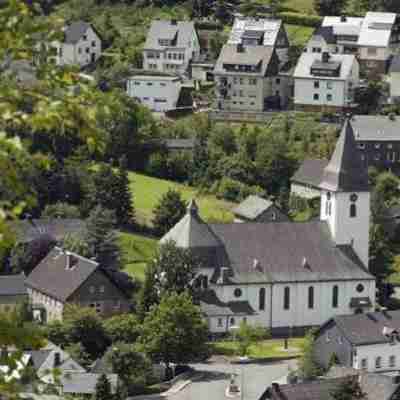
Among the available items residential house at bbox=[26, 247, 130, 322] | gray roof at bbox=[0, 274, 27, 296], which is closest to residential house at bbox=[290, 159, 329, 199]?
residential house at bbox=[26, 247, 130, 322]

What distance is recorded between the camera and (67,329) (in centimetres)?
4231

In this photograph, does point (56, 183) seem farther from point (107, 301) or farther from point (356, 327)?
point (356, 327)

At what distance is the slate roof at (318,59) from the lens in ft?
238

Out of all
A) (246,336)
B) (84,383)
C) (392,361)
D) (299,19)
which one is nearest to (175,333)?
(246,336)

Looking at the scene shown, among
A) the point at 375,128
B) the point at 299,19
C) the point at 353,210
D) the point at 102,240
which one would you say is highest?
the point at 299,19

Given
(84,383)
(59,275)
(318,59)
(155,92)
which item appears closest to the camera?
(84,383)

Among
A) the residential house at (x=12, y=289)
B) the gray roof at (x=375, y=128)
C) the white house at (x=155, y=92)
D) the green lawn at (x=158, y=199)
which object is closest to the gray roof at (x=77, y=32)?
the white house at (x=155, y=92)

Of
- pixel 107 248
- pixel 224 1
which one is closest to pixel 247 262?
pixel 107 248

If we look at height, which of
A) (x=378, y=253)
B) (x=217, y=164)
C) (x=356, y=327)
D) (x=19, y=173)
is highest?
(x=217, y=164)

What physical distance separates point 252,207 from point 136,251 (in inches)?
226

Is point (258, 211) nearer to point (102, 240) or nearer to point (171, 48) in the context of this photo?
point (102, 240)

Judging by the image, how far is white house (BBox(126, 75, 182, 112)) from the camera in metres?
72.3

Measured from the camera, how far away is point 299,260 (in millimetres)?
49781

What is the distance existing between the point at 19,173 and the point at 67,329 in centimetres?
3447
